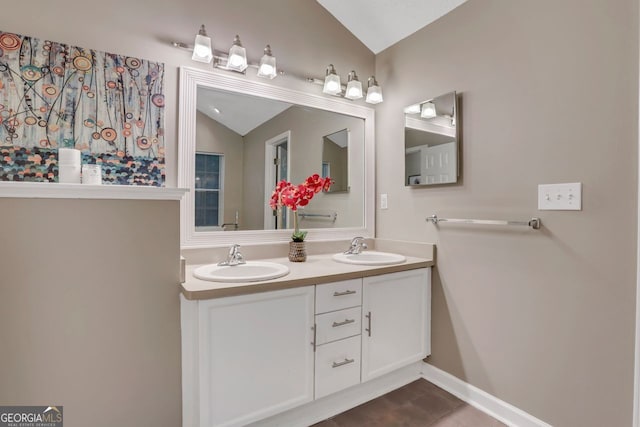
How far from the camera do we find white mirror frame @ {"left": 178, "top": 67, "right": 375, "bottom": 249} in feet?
5.43

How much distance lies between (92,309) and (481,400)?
191cm

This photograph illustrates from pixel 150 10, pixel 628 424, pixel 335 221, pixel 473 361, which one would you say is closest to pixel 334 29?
pixel 150 10

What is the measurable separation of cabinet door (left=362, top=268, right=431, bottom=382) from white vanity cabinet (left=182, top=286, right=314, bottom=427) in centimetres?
36

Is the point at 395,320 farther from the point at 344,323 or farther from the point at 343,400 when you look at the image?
the point at 343,400

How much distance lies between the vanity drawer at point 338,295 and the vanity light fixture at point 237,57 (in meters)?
1.25

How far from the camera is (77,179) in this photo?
1296mm

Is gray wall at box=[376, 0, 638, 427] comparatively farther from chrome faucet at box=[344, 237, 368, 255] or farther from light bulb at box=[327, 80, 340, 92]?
light bulb at box=[327, 80, 340, 92]

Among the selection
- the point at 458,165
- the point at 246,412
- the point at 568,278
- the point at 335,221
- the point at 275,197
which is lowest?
the point at 246,412

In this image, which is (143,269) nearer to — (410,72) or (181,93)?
(181,93)

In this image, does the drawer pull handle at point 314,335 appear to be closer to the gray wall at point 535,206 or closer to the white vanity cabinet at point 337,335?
the white vanity cabinet at point 337,335

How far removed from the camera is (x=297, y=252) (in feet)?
6.15

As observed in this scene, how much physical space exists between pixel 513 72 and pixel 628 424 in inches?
61.8

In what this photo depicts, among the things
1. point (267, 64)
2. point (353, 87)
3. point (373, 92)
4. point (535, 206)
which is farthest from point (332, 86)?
point (535, 206)

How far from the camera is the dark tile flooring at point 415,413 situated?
159cm
